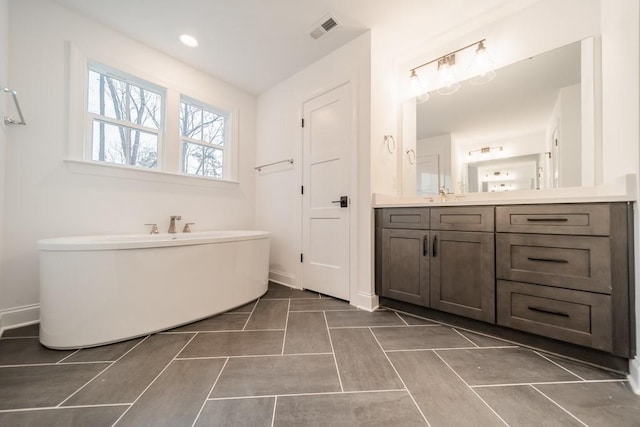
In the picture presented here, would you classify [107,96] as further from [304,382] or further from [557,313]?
[557,313]

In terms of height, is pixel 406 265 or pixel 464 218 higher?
pixel 464 218

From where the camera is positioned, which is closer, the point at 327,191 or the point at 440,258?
the point at 440,258

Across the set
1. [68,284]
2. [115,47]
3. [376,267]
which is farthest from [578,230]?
[115,47]

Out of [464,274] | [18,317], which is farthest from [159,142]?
[464,274]

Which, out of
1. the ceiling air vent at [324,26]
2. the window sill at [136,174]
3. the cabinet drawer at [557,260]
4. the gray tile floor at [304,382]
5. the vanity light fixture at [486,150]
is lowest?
the gray tile floor at [304,382]

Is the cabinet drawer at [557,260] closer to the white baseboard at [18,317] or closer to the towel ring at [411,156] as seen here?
the towel ring at [411,156]

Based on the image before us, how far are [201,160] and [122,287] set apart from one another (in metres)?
1.80

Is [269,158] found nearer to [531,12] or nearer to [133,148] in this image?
[133,148]

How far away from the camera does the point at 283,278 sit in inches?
109

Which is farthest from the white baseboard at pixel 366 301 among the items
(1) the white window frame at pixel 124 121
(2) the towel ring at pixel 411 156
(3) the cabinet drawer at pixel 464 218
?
(1) the white window frame at pixel 124 121

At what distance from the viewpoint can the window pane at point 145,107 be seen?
232 centimetres

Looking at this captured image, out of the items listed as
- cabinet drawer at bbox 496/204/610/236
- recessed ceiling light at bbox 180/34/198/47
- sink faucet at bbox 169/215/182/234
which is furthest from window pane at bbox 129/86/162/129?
cabinet drawer at bbox 496/204/610/236

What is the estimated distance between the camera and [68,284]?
1358 millimetres

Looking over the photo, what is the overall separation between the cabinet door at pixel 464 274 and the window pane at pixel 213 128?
2.76 meters
